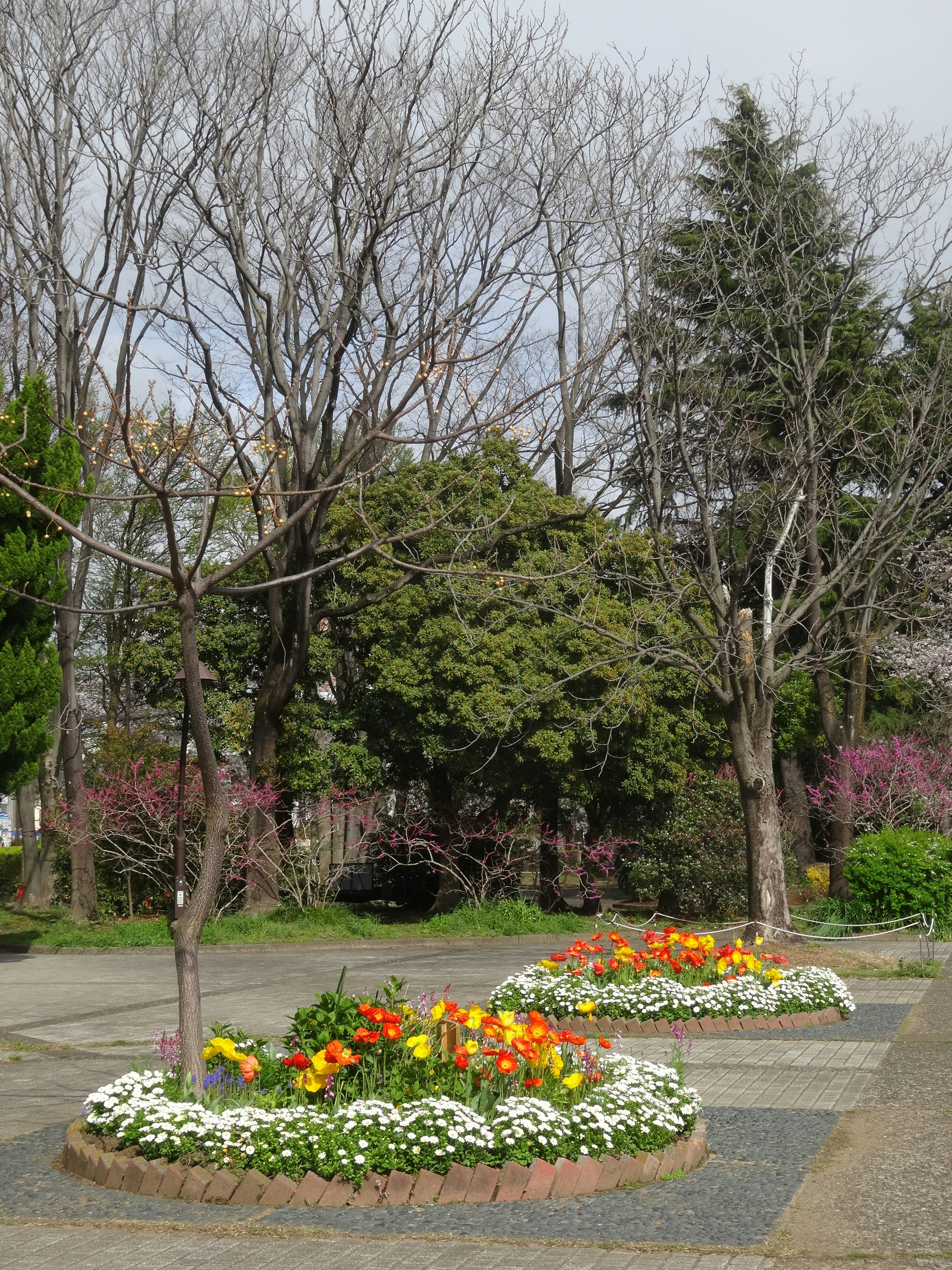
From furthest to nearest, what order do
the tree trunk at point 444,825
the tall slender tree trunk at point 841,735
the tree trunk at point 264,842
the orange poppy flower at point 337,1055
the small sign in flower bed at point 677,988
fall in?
1. the tall slender tree trunk at point 841,735
2. the tree trunk at point 444,825
3. the tree trunk at point 264,842
4. the small sign in flower bed at point 677,988
5. the orange poppy flower at point 337,1055

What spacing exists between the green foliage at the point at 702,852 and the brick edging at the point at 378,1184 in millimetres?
15367

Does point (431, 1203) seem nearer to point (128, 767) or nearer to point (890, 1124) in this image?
point (890, 1124)

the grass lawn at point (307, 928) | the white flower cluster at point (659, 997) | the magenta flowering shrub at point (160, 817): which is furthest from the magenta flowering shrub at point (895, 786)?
the white flower cluster at point (659, 997)

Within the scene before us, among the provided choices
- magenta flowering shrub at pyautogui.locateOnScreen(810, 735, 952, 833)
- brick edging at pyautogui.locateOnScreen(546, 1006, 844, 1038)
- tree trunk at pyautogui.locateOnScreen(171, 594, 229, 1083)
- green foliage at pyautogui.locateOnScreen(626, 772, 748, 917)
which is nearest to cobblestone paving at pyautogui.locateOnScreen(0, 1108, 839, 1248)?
tree trunk at pyautogui.locateOnScreen(171, 594, 229, 1083)

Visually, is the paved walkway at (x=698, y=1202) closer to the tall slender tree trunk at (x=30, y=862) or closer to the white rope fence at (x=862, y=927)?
the white rope fence at (x=862, y=927)

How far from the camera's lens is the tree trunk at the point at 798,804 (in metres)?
26.4

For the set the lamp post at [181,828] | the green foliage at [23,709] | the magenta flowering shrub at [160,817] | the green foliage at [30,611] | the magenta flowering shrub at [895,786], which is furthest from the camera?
the magenta flowering shrub at [895,786]

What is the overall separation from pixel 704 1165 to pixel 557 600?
1342 centimetres

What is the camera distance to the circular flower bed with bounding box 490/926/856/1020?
957cm

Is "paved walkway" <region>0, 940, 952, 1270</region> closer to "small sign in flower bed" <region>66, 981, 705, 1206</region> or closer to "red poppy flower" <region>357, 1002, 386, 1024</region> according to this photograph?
"small sign in flower bed" <region>66, 981, 705, 1206</region>

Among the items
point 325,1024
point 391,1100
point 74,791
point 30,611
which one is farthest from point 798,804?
point 391,1100

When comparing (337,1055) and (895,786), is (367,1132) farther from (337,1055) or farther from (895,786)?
(895,786)

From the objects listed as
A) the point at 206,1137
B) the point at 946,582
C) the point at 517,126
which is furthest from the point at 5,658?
the point at 946,582

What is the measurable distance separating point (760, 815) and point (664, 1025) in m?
5.59
